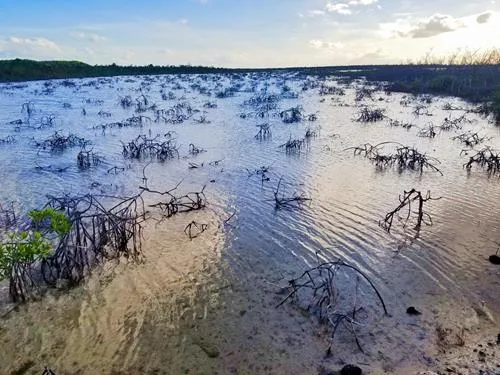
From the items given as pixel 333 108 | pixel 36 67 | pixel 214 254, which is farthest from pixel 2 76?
pixel 214 254

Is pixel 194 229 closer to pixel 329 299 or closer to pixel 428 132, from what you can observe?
pixel 329 299

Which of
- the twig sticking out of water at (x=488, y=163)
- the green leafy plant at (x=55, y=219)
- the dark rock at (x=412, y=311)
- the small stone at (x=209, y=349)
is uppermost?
the green leafy plant at (x=55, y=219)

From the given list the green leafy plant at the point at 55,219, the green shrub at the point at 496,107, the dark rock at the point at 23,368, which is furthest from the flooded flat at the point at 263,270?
the green shrub at the point at 496,107

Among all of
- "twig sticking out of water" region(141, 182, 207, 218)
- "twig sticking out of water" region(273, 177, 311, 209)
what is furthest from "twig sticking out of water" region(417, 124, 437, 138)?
"twig sticking out of water" region(141, 182, 207, 218)

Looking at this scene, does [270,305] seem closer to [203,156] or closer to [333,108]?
[203,156]

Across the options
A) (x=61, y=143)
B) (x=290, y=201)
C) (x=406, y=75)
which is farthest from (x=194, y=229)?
(x=406, y=75)

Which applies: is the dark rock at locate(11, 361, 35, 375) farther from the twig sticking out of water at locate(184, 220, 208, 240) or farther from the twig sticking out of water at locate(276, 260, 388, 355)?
the twig sticking out of water at locate(184, 220, 208, 240)

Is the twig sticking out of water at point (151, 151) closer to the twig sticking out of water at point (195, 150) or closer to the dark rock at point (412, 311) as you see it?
the twig sticking out of water at point (195, 150)

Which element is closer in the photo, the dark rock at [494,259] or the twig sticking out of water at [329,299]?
the twig sticking out of water at [329,299]
